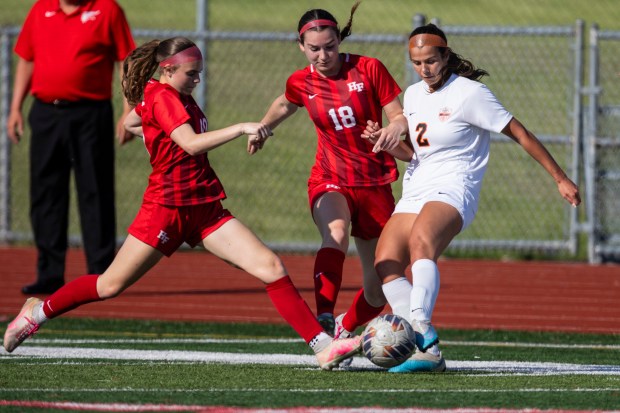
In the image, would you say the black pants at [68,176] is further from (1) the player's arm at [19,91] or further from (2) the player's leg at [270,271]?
(2) the player's leg at [270,271]

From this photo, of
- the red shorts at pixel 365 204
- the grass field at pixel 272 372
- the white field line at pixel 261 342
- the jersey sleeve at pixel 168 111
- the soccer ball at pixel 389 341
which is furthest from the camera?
the white field line at pixel 261 342

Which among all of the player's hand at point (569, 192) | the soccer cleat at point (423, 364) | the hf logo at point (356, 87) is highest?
the hf logo at point (356, 87)

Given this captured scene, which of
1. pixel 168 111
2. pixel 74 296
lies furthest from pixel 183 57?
pixel 74 296

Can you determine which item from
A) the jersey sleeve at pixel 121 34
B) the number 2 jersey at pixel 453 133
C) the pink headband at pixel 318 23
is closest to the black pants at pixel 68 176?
the jersey sleeve at pixel 121 34

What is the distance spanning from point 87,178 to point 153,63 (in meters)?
3.67

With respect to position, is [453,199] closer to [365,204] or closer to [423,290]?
[423,290]

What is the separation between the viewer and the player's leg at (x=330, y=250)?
7164 millimetres

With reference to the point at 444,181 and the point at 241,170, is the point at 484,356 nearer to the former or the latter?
the point at 444,181

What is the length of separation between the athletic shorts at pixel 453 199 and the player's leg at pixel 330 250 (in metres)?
0.44

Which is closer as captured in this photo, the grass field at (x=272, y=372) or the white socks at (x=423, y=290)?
the grass field at (x=272, y=372)

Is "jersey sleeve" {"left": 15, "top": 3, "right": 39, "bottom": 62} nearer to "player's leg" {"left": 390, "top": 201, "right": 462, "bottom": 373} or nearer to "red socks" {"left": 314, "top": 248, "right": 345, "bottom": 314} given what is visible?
"red socks" {"left": 314, "top": 248, "right": 345, "bottom": 314}

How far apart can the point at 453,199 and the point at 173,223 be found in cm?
145

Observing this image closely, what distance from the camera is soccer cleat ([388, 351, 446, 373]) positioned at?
6.67 metres

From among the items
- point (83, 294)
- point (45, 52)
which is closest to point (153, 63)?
point (83, 294)
